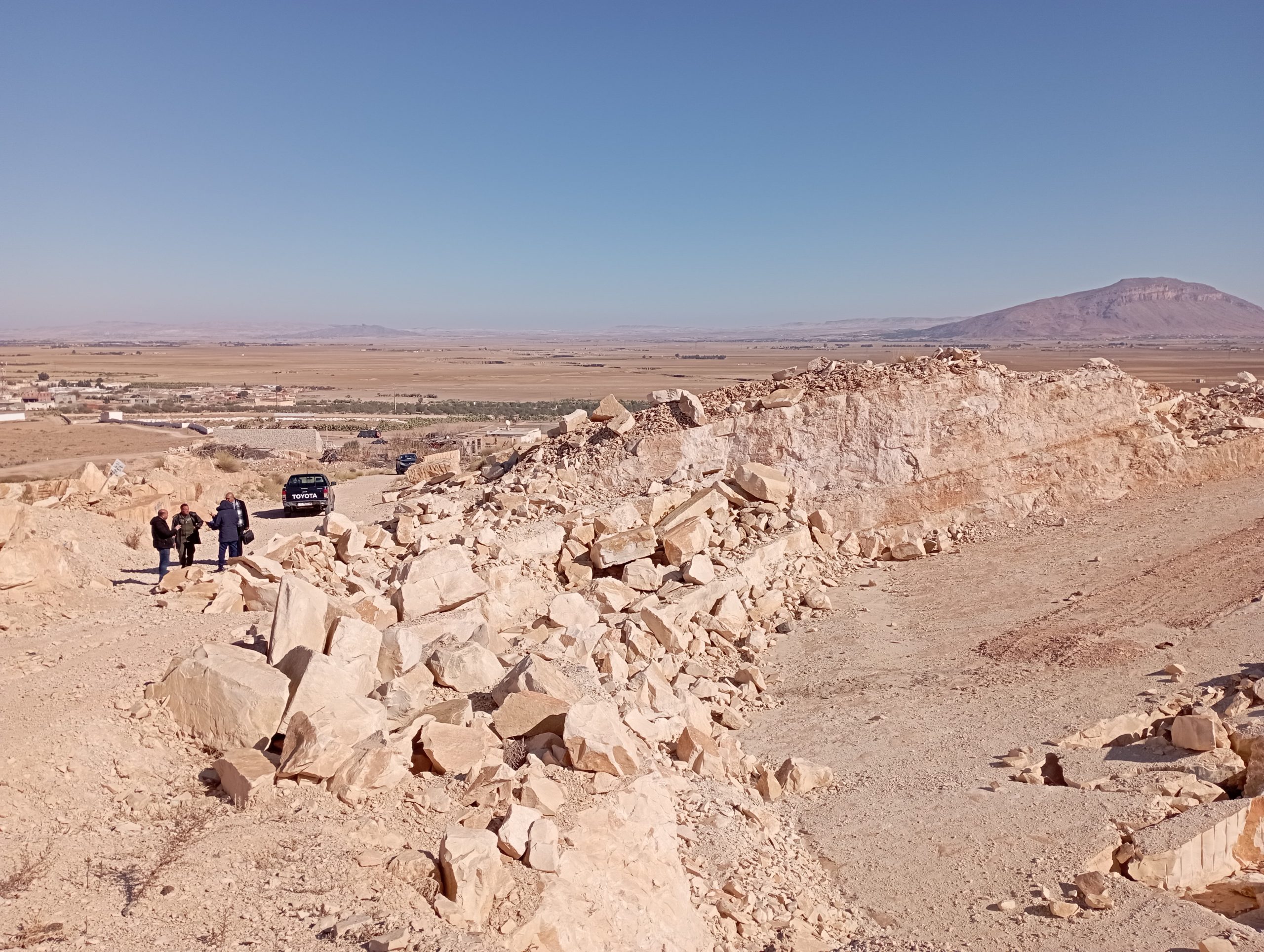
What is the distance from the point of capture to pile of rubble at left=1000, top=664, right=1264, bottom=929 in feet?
22.3

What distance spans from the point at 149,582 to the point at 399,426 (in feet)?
135

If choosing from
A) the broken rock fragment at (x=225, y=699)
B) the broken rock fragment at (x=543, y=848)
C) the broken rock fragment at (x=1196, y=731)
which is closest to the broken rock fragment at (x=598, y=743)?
the broken rock fragment at (x=543, y=848)

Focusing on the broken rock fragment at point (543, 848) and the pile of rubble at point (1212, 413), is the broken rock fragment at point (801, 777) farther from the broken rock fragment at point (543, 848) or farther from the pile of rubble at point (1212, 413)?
the pile of rubble at point (1212, 413)

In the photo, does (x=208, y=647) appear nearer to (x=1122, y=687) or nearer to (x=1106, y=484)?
(x=1122, y=687)

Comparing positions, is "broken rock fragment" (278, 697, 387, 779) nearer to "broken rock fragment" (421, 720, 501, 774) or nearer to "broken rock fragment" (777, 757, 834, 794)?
"broken rock fragment" (421, 720, 501, 774)

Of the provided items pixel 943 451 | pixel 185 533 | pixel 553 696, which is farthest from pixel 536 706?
pixel 943 451

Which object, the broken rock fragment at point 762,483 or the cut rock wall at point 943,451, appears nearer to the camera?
the broken rock fragment at point 762,483

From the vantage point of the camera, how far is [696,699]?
9531 millimetres

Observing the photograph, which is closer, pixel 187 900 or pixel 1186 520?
pixel 187 900

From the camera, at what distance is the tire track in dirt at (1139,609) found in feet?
37.2

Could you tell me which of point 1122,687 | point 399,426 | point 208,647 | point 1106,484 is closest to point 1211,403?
point 1106,484

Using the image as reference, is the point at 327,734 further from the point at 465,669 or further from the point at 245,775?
the point at 465,669

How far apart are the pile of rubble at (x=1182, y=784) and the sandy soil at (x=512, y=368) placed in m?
45.0

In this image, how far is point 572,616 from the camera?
1112cm
